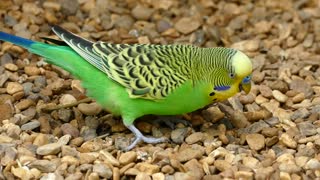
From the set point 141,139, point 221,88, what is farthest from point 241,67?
point 141,139

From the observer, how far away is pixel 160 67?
4.30m

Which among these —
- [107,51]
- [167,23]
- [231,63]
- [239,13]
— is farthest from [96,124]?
[239,13]

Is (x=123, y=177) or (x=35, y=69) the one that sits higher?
(x=35, y=69)

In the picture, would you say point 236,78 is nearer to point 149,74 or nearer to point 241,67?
point 241,67

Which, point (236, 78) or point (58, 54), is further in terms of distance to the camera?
point (58, 54)

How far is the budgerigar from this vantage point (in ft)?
13.8

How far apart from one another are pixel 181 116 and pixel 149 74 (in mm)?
486

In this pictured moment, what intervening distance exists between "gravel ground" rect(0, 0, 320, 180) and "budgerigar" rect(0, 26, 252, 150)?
24 cm

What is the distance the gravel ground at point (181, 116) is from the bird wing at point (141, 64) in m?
0.36

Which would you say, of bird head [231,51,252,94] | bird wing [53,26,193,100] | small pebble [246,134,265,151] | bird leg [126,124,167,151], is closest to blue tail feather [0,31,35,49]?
bird wing [53,26,193,100]

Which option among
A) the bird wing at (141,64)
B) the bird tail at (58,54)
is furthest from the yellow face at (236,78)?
the bird tail at (58,54)

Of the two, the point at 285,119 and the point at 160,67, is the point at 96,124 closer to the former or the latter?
the point at 160,67

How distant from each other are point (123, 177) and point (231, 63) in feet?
3.01

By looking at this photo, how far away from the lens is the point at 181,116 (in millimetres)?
4629
